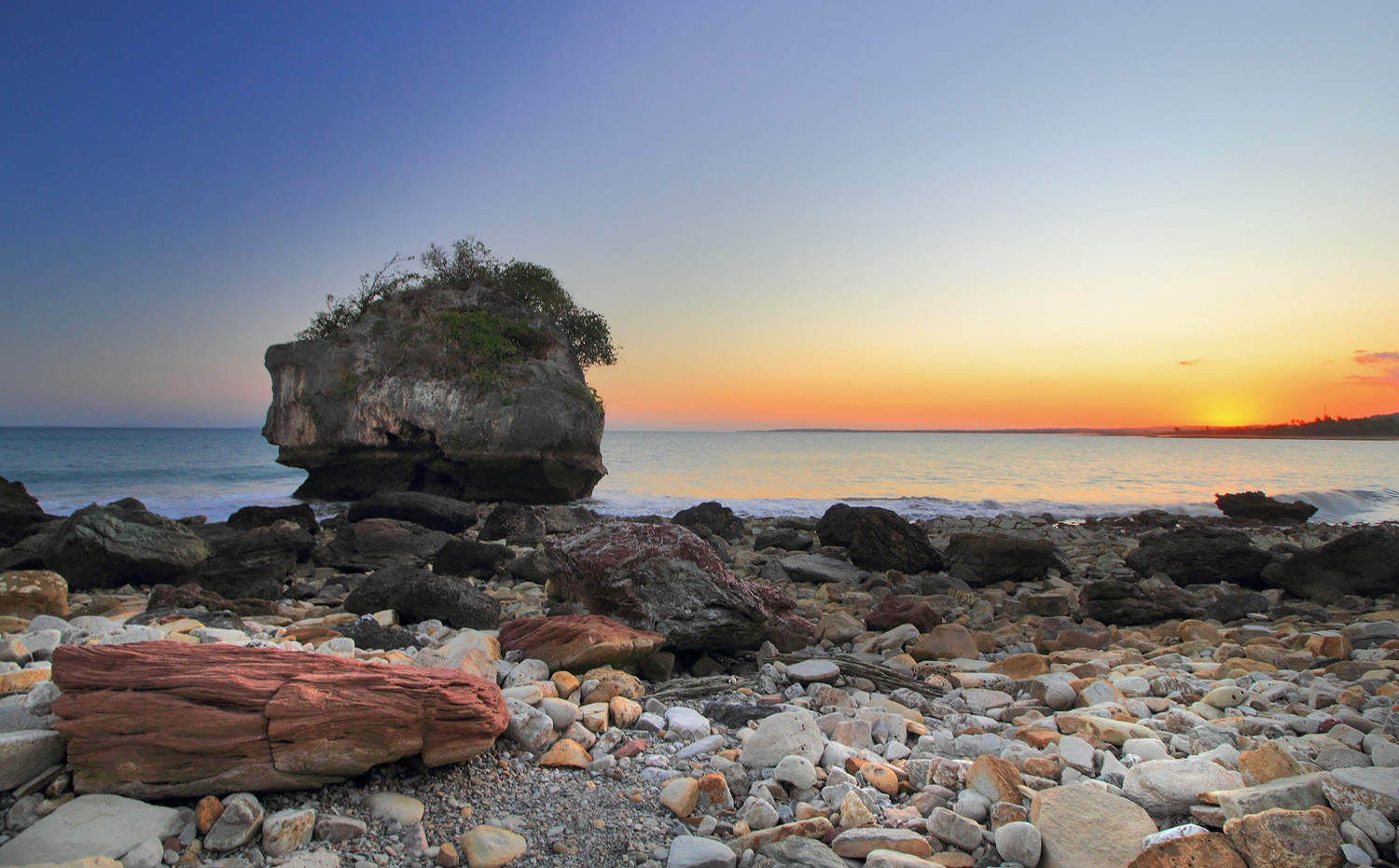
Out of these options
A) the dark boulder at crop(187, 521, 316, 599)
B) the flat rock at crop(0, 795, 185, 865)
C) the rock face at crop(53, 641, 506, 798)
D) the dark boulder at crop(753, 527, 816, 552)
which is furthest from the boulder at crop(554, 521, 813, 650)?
the dark boulder at crop(753, 527, 816, 552)

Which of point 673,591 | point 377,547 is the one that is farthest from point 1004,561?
point 377,547

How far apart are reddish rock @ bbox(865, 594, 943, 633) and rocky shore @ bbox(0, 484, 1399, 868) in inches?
1.4

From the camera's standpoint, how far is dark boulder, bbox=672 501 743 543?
14.1 metres

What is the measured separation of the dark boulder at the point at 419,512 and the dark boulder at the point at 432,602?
837 cm

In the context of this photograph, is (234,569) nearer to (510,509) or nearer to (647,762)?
(510,509)

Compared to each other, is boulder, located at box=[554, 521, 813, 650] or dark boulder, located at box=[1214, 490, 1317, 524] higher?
boulder, located at box=[554, 521, 813, 650]

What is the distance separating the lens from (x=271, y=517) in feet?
46.1

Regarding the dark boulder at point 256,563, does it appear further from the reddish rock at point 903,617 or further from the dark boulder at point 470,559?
the reddish rock at point 903,617

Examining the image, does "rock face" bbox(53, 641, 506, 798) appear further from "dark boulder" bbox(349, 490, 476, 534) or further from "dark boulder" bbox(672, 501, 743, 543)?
"dark boulder" bbox(349, 490, 476, 534)

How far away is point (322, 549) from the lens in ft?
37.1

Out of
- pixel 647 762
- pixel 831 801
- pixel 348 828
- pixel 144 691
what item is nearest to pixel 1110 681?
pixel 831 801

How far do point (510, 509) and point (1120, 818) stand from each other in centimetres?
1296

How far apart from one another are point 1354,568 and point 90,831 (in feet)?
37.0

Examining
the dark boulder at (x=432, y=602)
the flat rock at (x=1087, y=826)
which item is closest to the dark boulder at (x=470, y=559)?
the dark boulder at (x=432, y=602)
